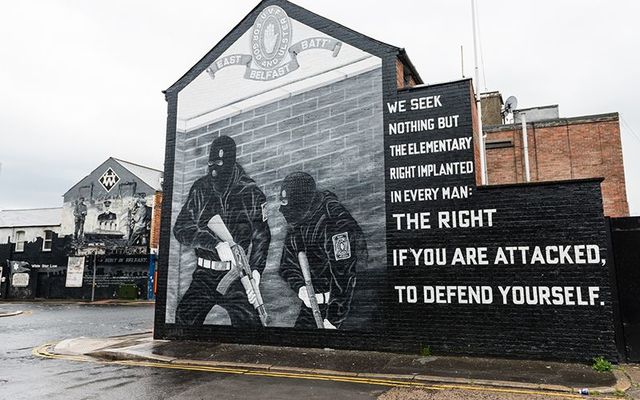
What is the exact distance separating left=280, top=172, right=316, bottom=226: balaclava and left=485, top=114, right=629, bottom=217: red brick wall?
25.0 feet

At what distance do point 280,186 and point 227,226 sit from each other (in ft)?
6.55

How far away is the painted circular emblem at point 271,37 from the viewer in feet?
45.1

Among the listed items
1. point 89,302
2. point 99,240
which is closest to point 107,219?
point 99,240

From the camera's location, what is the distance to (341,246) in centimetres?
1223

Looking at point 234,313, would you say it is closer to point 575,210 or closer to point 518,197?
point 518,197

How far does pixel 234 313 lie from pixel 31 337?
303 inches

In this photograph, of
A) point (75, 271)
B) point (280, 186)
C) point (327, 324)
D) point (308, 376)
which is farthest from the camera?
point (75, 271)

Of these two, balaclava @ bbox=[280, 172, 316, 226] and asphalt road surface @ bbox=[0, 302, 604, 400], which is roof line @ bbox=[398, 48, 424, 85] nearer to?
balaclava @ bbox=[280, 172, 316, 226]

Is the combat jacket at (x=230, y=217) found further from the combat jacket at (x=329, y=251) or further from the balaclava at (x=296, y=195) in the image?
the combat jacket at (x=329, y=251)

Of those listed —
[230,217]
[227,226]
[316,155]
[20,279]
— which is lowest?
[20,279]

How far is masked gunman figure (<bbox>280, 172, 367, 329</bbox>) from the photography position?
12.0 metres

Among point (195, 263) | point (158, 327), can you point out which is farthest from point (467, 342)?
point (158, 327)

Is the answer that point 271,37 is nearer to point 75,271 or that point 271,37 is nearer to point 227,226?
point 227,226

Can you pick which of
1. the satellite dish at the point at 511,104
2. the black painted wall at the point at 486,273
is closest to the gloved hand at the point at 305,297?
the black painted wall at the point at 486,273
